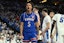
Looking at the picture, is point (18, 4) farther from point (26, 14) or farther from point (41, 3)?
point (26, 14)

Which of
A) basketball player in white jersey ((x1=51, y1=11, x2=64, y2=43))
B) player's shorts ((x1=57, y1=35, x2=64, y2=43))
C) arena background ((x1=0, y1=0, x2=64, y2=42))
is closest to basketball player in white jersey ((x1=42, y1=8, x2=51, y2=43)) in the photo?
basketball player in white jersey ((x1=51, y1=11, x2=64, y2=43))

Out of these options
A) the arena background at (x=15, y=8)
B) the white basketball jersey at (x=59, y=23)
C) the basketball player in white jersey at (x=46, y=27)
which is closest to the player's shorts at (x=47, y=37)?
the basketball player in white jersey at (x=46, y=27)

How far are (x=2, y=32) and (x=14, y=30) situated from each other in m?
0.98

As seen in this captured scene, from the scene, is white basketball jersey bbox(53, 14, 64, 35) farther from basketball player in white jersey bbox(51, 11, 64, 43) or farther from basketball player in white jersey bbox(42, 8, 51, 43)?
basketball player in white jersey bbox(42, 8, 51, 43)

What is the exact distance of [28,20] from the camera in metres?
7.13

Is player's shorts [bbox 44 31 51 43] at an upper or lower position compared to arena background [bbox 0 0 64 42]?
lower

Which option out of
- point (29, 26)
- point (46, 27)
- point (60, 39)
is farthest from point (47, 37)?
point (29, 26)

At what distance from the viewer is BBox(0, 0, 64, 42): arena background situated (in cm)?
1267

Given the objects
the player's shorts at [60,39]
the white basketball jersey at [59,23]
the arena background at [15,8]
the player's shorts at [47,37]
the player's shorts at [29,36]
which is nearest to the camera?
the player's shorts at [29,36]

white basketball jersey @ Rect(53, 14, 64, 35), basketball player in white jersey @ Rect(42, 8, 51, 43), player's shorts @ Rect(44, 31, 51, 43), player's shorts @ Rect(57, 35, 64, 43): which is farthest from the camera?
player's shorts @ Rect(44, 31, 51, 43)

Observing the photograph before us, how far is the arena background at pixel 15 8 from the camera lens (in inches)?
499

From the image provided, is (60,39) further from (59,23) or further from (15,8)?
(15,8)

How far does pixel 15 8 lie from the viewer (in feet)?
44.3

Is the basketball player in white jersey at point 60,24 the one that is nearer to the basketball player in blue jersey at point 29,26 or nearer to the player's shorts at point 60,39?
the player's shorts at point 60,39
